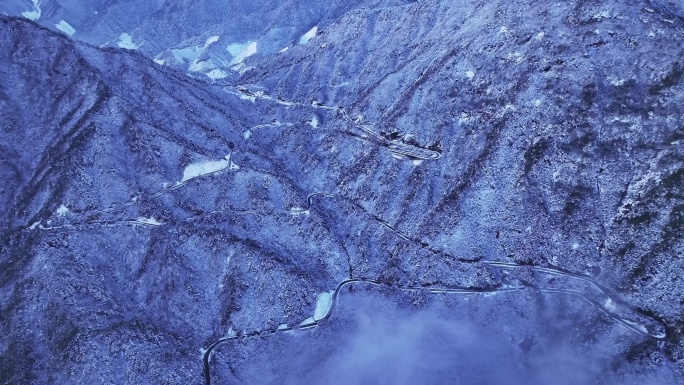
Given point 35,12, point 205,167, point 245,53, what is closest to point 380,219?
point 205,167

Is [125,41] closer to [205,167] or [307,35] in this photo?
[307,35]

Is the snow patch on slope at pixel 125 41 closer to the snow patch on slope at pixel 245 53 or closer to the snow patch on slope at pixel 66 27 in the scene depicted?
the snow patch on slope at pixel 66 27

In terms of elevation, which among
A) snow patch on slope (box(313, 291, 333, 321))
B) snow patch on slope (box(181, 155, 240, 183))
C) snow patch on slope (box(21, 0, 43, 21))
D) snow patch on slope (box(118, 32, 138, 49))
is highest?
snow patch on slope (box(21, 0, 43, 21))

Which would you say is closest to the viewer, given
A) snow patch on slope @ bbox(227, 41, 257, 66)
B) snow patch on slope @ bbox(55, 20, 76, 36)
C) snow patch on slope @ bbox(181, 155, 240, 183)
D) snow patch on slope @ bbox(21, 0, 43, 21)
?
snow patch on slope @ bbox(181, 155, 240, 183)

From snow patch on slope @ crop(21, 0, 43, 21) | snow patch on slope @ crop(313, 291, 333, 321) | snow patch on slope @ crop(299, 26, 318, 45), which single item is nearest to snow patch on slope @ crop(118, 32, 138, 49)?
snow patch on slope @ crop(21, 0, 43, 21)

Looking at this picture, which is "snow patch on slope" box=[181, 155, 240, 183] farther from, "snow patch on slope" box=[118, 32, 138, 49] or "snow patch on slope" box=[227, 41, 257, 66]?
"snow patch on slope" box=[118, 32, 138, 49]

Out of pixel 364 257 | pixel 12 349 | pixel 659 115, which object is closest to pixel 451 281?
pixel 364 257

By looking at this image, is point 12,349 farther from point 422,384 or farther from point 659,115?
point 659,115

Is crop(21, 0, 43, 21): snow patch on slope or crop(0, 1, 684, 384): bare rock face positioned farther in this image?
crop(21, 0, 43, 21): snow patch on slope
